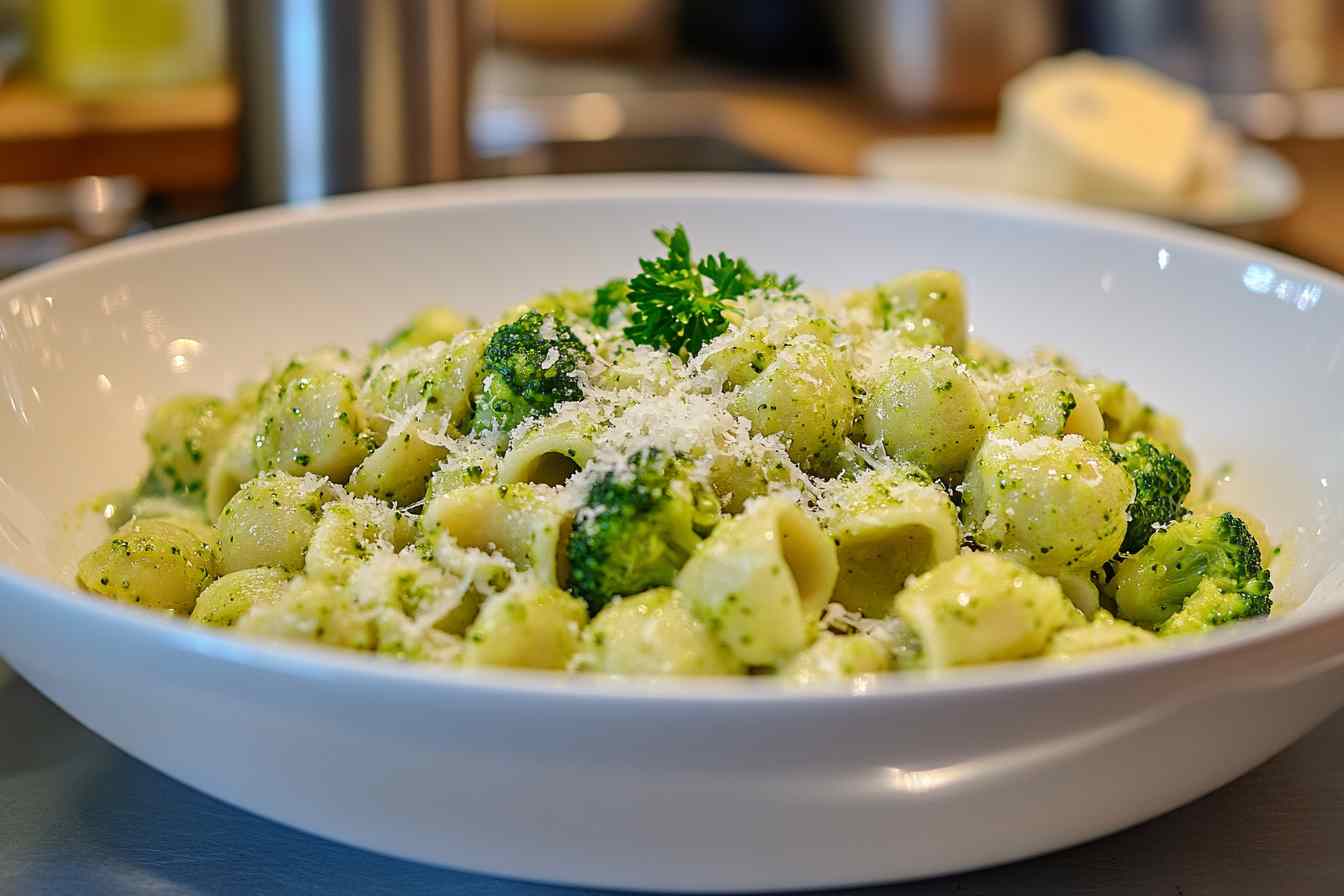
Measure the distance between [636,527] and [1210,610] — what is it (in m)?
0.53

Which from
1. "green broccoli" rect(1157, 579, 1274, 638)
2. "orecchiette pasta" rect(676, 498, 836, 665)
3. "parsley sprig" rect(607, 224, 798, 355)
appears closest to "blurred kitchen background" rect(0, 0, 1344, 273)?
"parsley sprig" rect(607, 224, 798, 355)

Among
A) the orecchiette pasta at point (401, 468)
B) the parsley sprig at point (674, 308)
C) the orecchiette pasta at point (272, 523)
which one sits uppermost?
the parsley sprig at point (674, 308)

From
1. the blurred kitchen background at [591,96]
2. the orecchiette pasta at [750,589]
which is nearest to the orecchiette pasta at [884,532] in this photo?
the orecchiette pasta at [750,589]

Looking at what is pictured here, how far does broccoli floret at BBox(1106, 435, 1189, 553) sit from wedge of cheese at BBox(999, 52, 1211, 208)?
197cm

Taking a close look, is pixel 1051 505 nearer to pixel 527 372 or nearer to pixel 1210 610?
pixel 1210 610

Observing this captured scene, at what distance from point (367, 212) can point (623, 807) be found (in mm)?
1430

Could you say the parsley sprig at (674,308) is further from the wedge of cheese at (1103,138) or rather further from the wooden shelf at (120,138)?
the wooden shelf at (120,138)

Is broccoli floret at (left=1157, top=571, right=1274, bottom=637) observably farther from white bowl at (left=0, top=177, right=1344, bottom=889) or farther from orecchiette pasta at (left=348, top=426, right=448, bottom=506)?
orecchiette pasta at (left=348, top=426, right=448, bottom=506)

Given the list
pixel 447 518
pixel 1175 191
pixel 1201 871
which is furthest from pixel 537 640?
pixel 1175 191

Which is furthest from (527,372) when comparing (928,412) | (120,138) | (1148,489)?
(120,138)

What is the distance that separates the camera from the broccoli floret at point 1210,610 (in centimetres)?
131

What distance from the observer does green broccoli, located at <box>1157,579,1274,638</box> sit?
1309 millimetres

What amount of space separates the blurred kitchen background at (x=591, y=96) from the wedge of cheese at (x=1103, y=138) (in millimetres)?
21

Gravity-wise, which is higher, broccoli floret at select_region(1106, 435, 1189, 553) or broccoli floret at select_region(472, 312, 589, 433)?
broccoli floret at select_region(472, 312, 589, 433)
